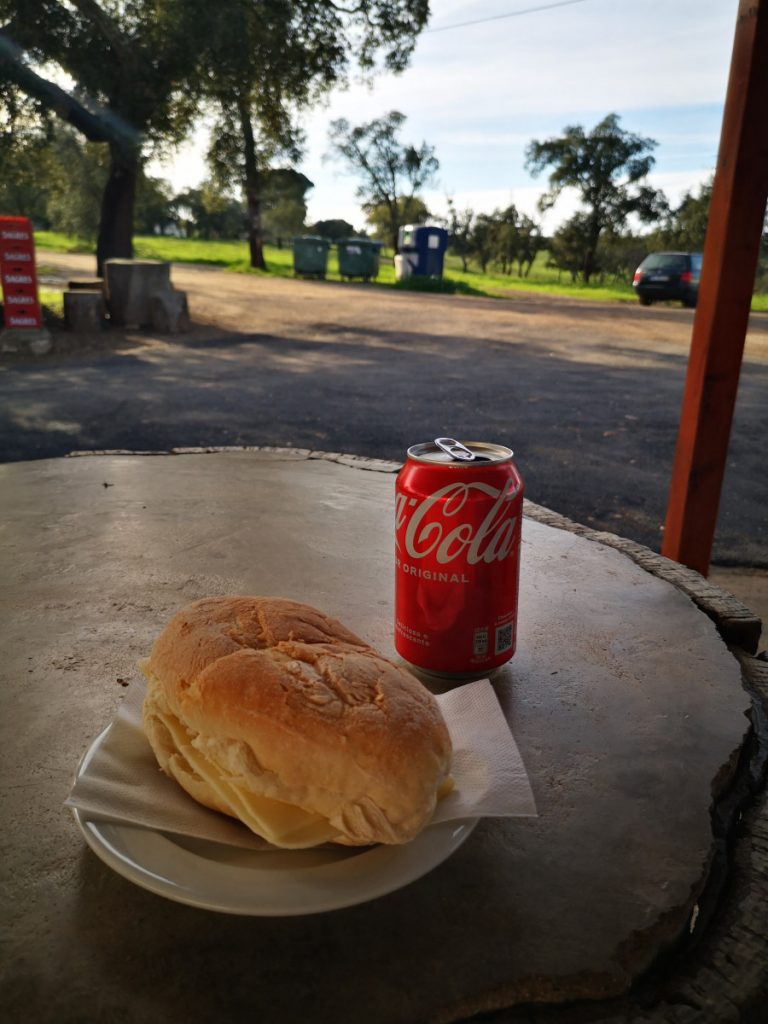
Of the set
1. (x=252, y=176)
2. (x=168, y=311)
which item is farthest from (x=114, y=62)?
(x=252, y=176)

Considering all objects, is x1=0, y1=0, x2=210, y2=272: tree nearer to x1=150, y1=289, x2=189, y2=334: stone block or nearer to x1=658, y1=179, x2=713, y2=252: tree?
x1=150, y1=289, x2=189, y2=334: stone block

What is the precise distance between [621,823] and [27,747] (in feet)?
2.75

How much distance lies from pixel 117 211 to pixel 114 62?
217 cm

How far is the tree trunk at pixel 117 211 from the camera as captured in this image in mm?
12672

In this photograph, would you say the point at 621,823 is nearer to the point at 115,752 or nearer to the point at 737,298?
the point at 115,752

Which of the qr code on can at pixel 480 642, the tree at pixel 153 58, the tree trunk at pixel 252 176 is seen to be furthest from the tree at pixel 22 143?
the qr code on can at pixel 480 642

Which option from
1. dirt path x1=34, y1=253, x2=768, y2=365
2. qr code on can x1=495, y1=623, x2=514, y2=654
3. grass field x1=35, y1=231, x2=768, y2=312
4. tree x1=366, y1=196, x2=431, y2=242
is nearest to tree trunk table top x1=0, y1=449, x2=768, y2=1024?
qr code on can x1=495, y1=623, x2=514, y2=654

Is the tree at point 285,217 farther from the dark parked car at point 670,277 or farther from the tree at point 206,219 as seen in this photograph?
the dark parked car at point 670,277

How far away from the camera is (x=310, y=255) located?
Answer: 2236 cm

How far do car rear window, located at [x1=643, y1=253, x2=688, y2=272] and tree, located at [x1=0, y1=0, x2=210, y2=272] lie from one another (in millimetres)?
10402

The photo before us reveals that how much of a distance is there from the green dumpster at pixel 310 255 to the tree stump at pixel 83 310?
41.7ft

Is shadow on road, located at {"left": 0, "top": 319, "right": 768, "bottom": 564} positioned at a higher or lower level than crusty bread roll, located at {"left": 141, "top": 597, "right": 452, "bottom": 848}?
lower

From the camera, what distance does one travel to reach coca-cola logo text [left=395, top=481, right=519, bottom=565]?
1.19 m

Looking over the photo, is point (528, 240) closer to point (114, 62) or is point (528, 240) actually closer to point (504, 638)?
point (114, 62)
